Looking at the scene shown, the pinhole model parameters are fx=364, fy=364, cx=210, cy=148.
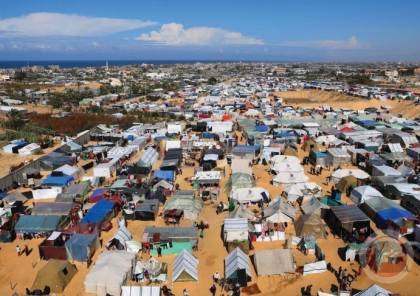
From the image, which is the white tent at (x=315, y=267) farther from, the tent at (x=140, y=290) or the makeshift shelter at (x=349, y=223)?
the tent at (x=140, y=290)

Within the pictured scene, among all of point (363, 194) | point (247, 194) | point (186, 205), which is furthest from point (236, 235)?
point (363, 194)

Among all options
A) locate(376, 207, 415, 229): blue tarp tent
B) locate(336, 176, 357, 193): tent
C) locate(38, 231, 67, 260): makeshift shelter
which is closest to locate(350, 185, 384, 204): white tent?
locate(336, 176, 357, 193): tent

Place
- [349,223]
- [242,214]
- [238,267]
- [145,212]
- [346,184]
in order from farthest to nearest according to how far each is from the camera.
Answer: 1. [346,184]
2. [145,212]
3. [242,214]
4. [349,223]
5. [238,267]

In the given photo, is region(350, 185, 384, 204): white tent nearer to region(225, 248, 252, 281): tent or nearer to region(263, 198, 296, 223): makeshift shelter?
region(263, 198, 296, 223): makeshift shelter

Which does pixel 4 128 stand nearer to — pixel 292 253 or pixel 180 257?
pixel 180 257

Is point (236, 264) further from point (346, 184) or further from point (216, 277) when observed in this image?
point (346, 184)

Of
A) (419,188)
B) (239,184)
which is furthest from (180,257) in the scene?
(419,188)

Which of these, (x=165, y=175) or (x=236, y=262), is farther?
(x=165, y=175)
